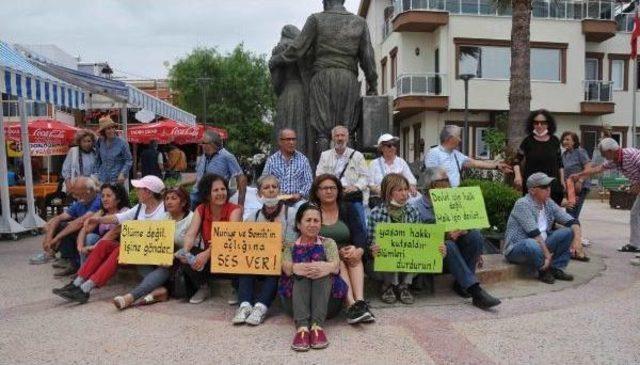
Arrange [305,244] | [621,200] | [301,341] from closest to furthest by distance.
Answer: [301,341]
[305,244]
[621,200]

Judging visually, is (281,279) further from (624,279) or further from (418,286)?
(624,279)

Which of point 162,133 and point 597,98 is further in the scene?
point 597,98

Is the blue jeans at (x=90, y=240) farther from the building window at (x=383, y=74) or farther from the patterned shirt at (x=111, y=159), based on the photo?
the building window at (x=383, y=74)

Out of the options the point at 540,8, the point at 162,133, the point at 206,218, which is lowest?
the point at 206,218

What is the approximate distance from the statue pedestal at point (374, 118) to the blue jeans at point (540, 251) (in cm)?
212

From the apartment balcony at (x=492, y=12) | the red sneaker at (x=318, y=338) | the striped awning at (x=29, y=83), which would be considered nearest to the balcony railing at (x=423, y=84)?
the apartment balcony at (x=492, y=12)

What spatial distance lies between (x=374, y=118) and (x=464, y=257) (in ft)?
7.65

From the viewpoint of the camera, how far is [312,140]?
24.4 feet

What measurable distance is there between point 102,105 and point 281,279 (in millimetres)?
9746

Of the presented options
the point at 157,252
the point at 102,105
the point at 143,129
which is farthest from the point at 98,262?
the point at 143,129

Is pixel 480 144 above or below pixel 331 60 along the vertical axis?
below

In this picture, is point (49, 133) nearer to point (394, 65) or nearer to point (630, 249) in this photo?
point (630, 249)

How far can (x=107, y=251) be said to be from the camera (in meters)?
5.71

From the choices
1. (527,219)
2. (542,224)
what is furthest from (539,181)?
(542,224)
